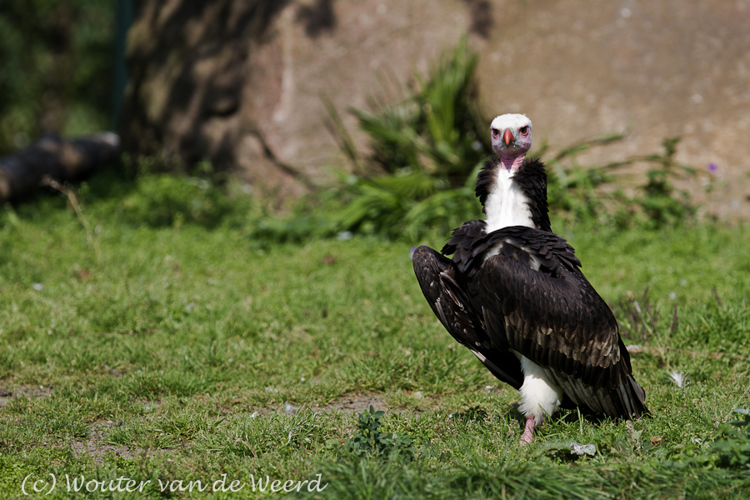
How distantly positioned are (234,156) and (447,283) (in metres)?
5.13

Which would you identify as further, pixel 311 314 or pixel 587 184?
pixel 587 184

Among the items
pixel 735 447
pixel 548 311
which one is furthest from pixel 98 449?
pixel 735 447

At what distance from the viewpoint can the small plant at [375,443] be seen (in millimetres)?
2793

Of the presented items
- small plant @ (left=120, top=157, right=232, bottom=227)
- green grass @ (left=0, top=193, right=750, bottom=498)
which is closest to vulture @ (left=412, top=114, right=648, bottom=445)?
green grass @ (left=0, top=193, right=750, bottom=498)

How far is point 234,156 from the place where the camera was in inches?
310

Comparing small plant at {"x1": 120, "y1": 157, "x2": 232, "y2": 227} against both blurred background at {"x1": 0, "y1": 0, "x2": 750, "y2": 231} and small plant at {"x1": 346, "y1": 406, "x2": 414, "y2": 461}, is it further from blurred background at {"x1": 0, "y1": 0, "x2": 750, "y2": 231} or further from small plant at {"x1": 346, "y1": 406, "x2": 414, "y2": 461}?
small plant at {"x1": 346, "y1": 406, "x2": 414, "y2": 461}

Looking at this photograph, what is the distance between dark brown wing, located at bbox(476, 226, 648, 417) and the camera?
296 cm

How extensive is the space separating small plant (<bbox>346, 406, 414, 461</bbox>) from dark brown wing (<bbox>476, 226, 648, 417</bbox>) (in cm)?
59

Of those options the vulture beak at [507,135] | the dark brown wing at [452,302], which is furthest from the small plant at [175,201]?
the vulture beak at [507,135]

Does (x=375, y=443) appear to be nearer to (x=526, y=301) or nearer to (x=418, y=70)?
(x=526, y=301)

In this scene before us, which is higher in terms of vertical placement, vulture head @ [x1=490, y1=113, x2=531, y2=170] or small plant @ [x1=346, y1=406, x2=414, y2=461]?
vulture head @ [x1=490, y1=113, x2=531, y2=170]

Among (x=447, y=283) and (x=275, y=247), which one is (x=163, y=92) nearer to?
(x=275, y=247)

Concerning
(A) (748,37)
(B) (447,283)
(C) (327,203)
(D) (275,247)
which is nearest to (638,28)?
(A) (748,37)

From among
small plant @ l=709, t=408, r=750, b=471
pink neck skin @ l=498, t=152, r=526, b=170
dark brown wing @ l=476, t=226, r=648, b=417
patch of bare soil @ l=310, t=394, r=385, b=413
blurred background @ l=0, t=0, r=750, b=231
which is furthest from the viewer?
blurred background @ l=0, t=0, r=750, b=231
